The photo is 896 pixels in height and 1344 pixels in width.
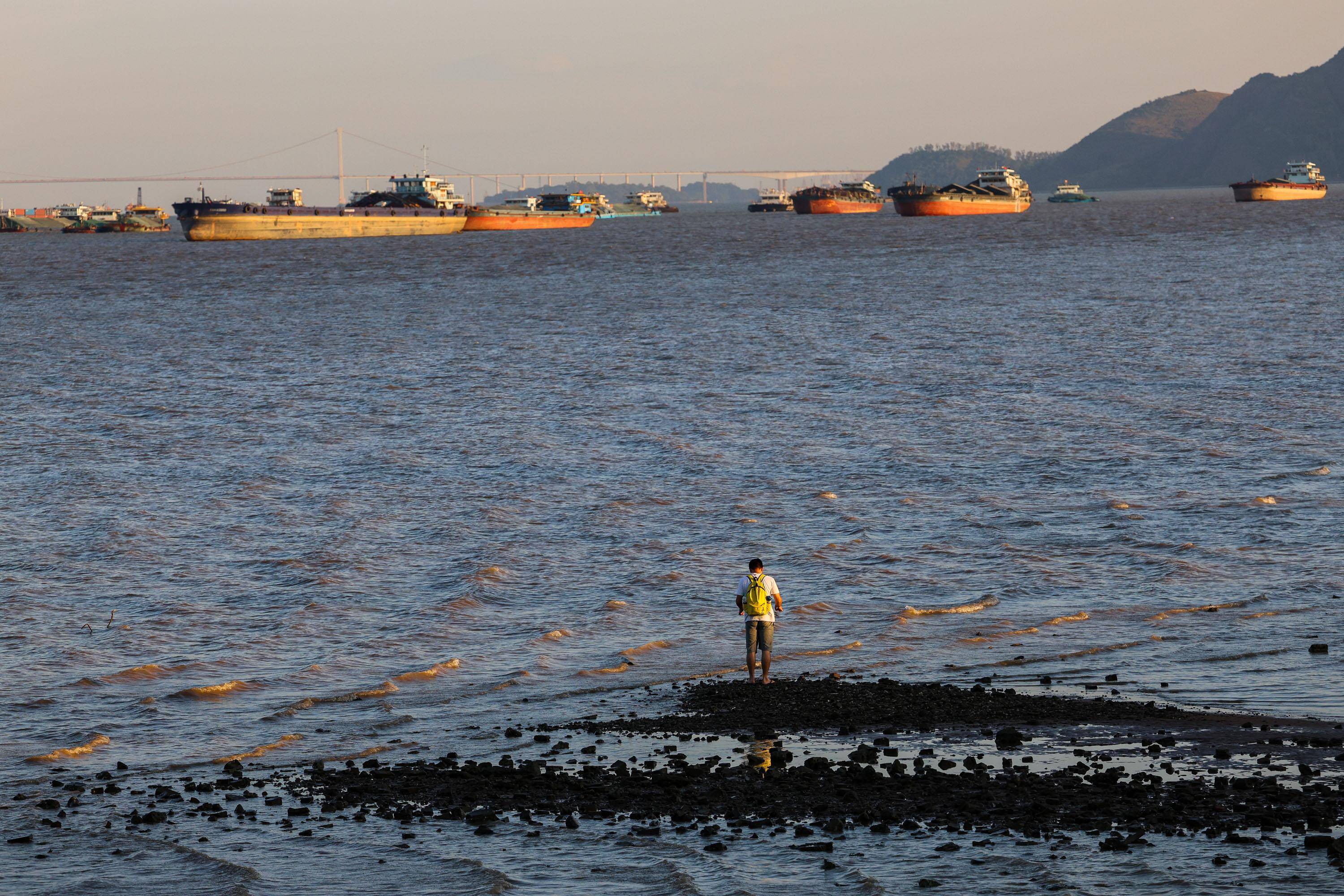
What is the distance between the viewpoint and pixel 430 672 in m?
22.2

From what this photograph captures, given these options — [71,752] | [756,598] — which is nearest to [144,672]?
[71,752]

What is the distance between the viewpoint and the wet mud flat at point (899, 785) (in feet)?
47.9

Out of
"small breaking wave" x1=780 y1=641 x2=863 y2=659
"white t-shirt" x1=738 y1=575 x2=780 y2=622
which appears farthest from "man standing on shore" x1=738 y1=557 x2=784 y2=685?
"small breaking wave" x1=780 y1=641 x2=863 y2=659

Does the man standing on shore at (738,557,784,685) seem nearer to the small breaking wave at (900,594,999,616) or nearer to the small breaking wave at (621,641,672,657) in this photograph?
the small breaking wave at (621,641,672,657)

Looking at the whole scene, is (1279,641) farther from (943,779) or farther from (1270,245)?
(1270,245)

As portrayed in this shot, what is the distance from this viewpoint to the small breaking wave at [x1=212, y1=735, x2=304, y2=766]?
18203mm

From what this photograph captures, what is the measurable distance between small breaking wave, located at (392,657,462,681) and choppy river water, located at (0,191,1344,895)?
0.14m

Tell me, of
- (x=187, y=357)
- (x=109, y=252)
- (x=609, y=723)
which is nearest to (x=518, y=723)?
(x=609, y=723)

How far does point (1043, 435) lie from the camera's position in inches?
1620

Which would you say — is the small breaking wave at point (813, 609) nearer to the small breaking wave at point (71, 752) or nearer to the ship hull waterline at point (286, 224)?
the small breaking wave at point (71, 752)

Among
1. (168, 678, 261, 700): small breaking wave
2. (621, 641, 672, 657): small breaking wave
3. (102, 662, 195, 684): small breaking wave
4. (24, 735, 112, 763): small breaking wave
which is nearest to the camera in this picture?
(24, 735, 112, 763): small breaking wave

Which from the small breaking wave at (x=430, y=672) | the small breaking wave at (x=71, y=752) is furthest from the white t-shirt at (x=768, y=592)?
the small breaking wave at (x=71, y=752)

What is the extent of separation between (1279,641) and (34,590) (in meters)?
21.1

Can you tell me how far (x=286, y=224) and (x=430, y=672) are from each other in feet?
567
